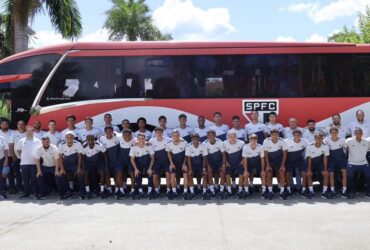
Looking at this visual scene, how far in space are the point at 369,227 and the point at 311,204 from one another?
6.36 ft

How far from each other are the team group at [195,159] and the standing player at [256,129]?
0.02m

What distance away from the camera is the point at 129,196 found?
9.76 metres

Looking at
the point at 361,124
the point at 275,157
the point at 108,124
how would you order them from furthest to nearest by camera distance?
the point at 108,124 < the point at 361,124 < the point at 275,157

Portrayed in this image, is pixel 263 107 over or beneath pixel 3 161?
over

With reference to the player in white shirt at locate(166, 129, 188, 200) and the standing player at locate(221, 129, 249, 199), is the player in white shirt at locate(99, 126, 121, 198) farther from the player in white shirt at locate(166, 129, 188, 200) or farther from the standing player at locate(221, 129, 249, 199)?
the standing player at locate(221, 129, 249, 199)

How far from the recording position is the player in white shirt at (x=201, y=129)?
1008cm

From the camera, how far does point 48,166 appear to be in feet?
32.1

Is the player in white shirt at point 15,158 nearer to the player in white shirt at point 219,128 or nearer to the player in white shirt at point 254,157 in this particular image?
the player in white shirt at point 219,128

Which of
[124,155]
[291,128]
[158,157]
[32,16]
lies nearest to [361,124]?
[291,128]

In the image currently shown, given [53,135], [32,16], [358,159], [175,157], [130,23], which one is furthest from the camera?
[130,23]

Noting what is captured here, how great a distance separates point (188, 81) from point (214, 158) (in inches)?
77.9

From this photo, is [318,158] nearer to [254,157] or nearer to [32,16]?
[254,157]

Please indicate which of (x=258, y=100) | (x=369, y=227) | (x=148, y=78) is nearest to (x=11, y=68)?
(x=148, y=78)

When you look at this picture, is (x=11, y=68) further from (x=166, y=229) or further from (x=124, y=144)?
(x=166, y=229)
